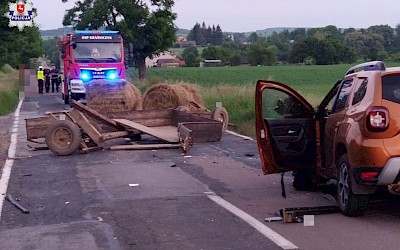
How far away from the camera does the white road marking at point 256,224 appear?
7.94 metres

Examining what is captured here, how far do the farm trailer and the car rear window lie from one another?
7.74 meters

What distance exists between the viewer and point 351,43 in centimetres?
7200

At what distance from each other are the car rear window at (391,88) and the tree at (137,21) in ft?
132

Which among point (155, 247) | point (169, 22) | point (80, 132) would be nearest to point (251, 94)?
point (80, 132)

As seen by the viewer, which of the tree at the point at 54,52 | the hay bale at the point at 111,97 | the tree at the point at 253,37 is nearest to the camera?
the hay bale at the point at 111,97

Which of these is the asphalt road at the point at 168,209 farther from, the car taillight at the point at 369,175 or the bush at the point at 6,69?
the bush at the point at 6,69

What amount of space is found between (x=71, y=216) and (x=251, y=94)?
711 inches

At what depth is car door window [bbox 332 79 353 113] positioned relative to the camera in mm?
9836

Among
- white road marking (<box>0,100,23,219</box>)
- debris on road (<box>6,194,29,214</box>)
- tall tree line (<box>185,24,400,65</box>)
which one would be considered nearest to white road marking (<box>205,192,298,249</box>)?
debris on road (<box>6,194,29,214</box>)

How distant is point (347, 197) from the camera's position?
912cm

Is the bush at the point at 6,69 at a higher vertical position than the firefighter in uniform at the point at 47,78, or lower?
lower

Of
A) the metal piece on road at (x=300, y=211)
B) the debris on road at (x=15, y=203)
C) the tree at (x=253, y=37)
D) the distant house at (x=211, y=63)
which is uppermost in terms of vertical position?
the tree at (x=253, y=37)

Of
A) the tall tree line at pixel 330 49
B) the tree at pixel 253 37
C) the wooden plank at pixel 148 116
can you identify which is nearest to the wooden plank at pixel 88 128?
the wooden plank at pixel 148 116

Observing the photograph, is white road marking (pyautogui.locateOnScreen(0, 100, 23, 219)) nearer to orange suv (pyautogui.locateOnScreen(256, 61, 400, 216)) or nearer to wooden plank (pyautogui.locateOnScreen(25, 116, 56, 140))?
wooden plank (pyautogui.locateOnScreen(25, 116, 56, 140))
